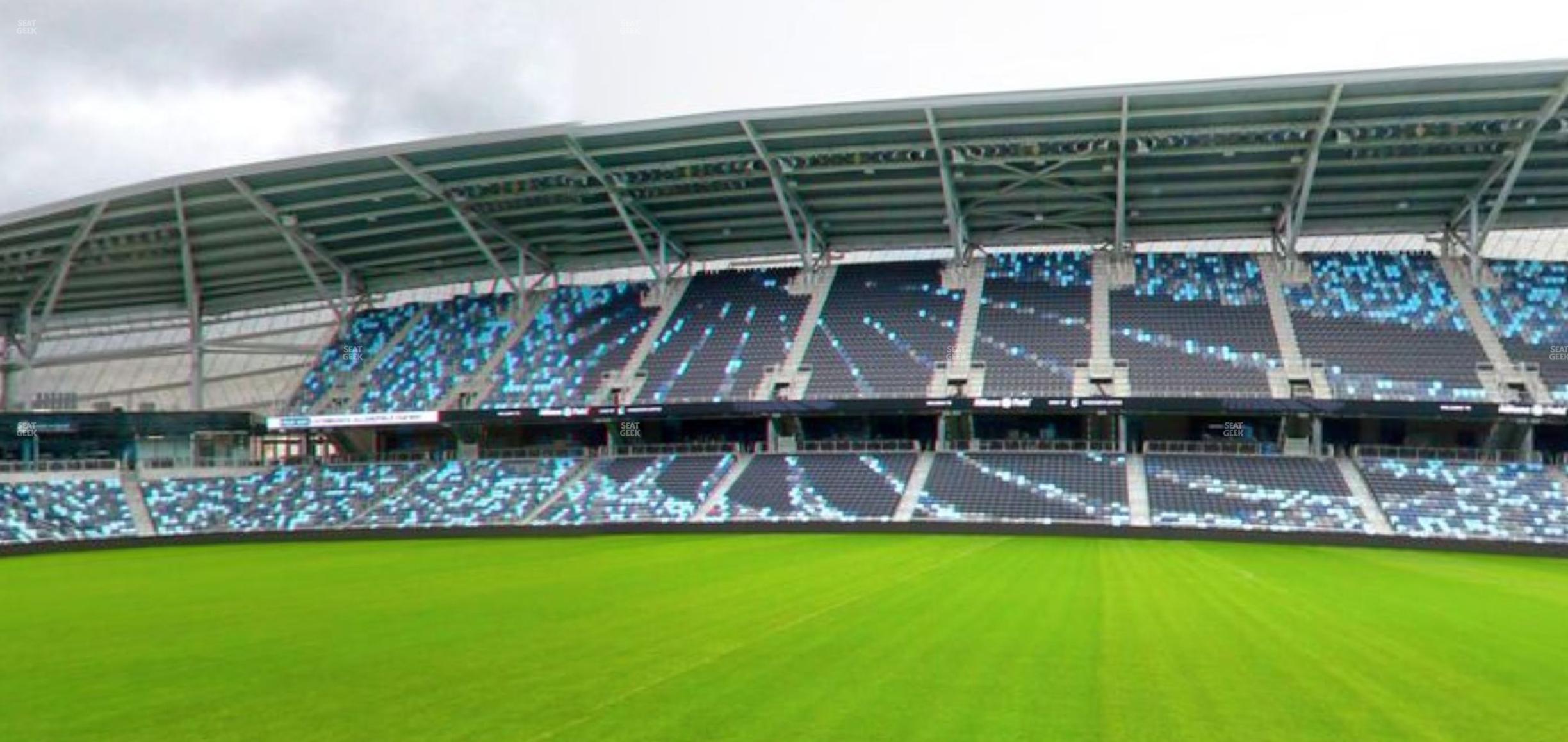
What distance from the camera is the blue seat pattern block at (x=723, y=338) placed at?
176ft

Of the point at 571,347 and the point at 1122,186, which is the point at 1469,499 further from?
the point at 571,347

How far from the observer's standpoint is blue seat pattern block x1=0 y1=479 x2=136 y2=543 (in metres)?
46.4

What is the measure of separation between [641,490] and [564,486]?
364 centimetres

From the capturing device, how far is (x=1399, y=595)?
80.4 feet

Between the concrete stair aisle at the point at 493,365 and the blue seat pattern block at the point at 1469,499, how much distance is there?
118 feet

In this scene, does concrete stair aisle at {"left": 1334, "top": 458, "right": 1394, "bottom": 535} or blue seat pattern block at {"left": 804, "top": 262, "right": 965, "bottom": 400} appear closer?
concrete stair aisle at {"left": 1334, "top": 458, "right": 1394, "bottom": 535}

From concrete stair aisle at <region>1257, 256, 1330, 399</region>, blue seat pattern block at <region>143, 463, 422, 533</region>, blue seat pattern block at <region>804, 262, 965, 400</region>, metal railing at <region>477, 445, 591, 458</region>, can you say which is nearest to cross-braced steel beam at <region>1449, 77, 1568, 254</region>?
concrete stair aisle at <region>1257, 256, 1330, 399</region>

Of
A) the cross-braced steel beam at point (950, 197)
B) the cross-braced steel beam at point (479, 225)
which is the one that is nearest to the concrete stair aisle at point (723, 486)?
the cross-braced steel beam at point (950, 197)

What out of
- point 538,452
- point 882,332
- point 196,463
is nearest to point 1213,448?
point 882,332

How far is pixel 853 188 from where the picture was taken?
169ft

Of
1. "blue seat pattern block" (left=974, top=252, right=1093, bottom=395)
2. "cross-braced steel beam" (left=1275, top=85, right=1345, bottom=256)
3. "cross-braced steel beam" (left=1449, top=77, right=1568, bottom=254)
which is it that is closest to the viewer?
"cross-braced steel beam" (left=1449, top=77, right=1568, bottom=254)

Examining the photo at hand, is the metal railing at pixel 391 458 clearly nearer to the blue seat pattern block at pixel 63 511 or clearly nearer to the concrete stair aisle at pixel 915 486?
the blue seat pattern block at pixel 63 511

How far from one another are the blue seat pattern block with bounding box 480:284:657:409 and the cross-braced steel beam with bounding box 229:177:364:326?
933cm

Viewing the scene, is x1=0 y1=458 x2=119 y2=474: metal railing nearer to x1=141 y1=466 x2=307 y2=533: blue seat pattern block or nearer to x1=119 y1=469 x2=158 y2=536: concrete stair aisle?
x1=119 y1=469 x2=158 y2=536: concrete stair aisle
